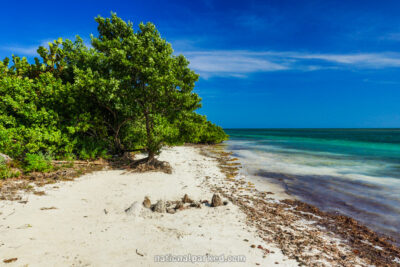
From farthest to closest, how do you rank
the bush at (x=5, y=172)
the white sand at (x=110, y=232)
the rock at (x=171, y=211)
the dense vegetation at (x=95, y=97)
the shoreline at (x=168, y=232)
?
the dense vegetation at (x=95, y=97) < the bush at (x=5, y=172) < the rock at (x=171, y=211) < the shoreline at (x=168, y=232) < the white sand at (x=110, y=232)

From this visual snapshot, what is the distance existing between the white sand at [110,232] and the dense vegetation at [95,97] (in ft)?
14.5

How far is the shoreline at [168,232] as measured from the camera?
15.5 feet

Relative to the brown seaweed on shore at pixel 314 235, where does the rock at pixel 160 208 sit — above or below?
above

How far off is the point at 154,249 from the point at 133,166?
927cm

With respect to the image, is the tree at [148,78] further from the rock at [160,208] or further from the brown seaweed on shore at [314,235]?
the brown seaweed on shore at [314,235]

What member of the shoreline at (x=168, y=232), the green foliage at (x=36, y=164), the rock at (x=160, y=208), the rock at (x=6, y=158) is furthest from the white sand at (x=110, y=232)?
the rock at (x=6, y=158)

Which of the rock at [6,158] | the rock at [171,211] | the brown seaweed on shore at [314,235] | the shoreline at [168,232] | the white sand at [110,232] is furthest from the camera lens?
the rock at [6,158]

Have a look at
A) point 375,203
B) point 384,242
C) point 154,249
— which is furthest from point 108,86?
point 375,203

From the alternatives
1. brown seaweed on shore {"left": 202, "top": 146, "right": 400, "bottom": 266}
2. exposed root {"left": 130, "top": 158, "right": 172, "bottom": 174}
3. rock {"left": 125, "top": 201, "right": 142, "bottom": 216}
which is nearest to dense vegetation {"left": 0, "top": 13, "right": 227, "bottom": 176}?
exposed root {"left": 130, "top": 158, "right": 172, "bottom": 174}

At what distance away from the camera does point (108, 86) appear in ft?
37.9

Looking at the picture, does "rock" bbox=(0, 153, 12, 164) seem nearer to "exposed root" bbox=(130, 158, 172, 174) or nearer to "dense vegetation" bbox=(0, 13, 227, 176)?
"dense vegetation" bbox=(0, 13, 227, 176)

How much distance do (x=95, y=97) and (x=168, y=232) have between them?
34.3 ft

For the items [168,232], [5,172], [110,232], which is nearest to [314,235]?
[168,232]

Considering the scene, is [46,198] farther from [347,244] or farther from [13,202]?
[347,244]
